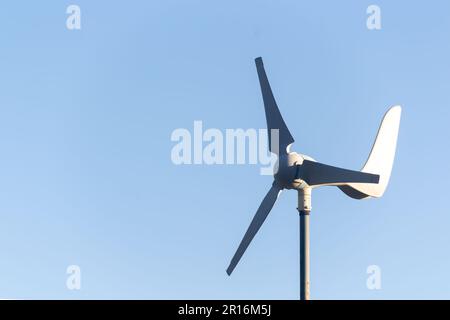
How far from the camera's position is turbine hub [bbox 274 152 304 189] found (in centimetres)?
4381

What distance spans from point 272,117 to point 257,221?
4.68 metres

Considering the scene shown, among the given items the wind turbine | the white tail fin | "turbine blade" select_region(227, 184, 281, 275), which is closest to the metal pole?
the wind turbine

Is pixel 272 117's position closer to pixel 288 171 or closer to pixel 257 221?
pixel 288 171

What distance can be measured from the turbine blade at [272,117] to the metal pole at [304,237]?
6.78ft

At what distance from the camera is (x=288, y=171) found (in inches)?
1726

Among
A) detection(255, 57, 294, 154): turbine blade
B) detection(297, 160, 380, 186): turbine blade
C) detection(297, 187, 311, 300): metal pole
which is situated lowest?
detection(297, 187, 311, 300): metal pole

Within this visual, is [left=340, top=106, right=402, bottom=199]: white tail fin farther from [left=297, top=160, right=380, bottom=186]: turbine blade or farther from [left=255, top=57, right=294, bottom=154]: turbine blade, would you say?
[left=255, top=57, right=294, bottom=154]: turbine blade

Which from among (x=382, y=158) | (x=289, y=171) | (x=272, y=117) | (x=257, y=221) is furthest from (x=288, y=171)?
(x=382, y=158)

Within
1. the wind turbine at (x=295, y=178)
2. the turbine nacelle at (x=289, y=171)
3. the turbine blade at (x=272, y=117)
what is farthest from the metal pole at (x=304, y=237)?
the turbine blade at (x=272, y=117)

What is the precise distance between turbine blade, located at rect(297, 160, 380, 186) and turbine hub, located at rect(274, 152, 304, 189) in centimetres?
21

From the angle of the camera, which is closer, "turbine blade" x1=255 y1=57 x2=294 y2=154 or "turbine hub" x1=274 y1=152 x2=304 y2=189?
"turbine hub" x1=274 y1=152 x2=304 y2=189
